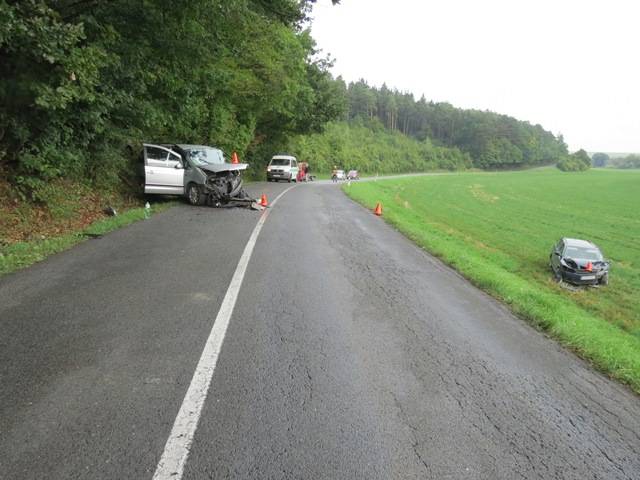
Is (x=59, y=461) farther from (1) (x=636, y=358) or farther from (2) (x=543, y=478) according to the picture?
(1) (x=636, y=358)

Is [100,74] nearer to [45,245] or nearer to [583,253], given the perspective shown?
[45,245]

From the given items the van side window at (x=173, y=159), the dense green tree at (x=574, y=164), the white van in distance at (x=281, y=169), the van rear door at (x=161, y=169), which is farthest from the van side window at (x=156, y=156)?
the dense green tree at (x=574, y=164)

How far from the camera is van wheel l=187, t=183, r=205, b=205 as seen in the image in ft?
48.7

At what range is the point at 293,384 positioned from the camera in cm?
372

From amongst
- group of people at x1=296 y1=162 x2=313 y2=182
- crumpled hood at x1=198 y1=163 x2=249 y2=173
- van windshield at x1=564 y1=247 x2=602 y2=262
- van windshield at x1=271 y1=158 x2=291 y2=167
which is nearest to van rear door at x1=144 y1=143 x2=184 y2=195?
crumpled hood at x1=198 y1=163 x2=249 y2=173

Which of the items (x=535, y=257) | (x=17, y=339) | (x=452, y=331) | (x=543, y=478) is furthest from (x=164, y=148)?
(x=535, y=257)

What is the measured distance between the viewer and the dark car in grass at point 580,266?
14086mm

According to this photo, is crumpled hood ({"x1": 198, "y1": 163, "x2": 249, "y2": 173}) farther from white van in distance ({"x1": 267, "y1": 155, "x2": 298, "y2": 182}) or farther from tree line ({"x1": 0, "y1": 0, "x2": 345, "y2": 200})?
white van in distance ({"x1": 267, "y1": 155, "x2": 298, "y2": 182})

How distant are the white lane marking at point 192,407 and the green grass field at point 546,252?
165 inches

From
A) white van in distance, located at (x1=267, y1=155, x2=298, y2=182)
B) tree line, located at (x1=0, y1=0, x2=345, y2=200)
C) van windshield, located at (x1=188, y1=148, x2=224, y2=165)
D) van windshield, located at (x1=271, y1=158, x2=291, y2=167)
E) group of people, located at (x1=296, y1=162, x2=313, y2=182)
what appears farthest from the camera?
group of people, located at (x1=296, y1=162, x2=313, y2=182)

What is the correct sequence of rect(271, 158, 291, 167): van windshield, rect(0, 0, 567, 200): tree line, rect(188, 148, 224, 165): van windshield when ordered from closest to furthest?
1. rect(0, 0, 567, 200): tree line
2. rect(188, 148, 224, 165): van windshield
3. rect(271, 158, 291, 167): van windshield

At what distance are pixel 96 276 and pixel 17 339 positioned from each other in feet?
7.50

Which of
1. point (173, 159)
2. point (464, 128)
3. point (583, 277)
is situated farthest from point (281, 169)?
point (464, 128)

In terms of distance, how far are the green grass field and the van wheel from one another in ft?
21.9
